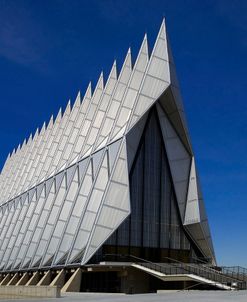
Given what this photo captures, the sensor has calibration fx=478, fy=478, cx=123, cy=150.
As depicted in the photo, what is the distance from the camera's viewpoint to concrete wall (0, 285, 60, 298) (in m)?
27.3

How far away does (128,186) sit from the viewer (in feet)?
129

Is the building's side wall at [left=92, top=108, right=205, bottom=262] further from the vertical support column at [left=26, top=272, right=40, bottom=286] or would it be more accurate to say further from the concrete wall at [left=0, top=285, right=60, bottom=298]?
the concrete wall at [left=0, top=285, right=60, bottom=298]

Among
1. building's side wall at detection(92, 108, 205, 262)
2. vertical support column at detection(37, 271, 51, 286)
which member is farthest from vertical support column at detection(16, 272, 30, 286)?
building's side wall at detection(92, 108, 205, 262)

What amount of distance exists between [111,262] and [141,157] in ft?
34.2

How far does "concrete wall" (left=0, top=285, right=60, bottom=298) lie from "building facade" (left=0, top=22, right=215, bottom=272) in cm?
509

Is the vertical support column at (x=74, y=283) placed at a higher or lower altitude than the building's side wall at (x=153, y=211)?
lower

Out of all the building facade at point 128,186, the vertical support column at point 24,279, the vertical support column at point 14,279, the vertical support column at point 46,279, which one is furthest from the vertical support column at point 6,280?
the vertical support column at point 46,279

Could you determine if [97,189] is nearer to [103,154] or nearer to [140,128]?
[103,154]

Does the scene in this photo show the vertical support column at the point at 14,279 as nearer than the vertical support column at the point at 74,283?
No

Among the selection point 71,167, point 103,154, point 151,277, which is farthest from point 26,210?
point 151,277

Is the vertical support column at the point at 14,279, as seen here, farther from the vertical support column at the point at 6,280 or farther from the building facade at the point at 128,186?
the vertical support column at the point at 6,280

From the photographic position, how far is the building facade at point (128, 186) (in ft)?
128

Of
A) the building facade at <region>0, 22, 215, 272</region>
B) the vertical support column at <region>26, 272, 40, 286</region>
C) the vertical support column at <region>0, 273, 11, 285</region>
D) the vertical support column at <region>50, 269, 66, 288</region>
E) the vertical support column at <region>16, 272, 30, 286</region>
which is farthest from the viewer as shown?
the vertical support column at <region>0, 273, 11, 285</region>

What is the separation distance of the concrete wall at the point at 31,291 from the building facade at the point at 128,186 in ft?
16.7
